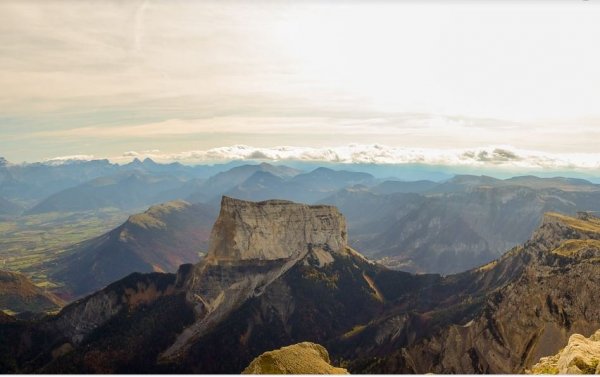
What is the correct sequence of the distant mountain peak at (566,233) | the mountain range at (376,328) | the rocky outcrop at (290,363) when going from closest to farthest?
the rocky outcrop at (290,363) → the mountain range at (376,328) → the distant mountain peak at (566,233)

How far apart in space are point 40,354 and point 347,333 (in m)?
112

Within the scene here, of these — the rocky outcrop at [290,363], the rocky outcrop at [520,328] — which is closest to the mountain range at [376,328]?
the rocky outcrop at [520,328]

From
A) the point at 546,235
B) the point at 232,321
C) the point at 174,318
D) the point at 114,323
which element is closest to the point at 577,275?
the point at 546,235

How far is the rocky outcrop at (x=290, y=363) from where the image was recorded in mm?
44200

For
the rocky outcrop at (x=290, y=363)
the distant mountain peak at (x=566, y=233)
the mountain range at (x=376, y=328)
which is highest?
the rocky outcrop at (x=290, y=363)

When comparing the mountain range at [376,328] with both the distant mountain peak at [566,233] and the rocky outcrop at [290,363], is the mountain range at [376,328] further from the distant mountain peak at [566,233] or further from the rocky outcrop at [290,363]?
the rocky outcrop at [290,363]

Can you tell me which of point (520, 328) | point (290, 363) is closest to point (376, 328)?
point (520, 328)

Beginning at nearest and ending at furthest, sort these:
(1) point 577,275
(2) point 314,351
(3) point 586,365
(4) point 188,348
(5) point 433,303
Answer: (3) point 586,365 < (2) point 314,351 < (1) point 577,275 < (4) point 188,348 < (5) point 433,303

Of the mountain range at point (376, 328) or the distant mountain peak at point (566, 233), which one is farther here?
the distant mountain peak at point (566, 233)

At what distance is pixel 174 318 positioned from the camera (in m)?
186

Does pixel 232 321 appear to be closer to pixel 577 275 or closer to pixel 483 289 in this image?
pixel 483 289

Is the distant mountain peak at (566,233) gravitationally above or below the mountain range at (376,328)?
above

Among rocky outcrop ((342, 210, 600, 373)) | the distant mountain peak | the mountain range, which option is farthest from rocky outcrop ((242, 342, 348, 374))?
the distant mountain peak

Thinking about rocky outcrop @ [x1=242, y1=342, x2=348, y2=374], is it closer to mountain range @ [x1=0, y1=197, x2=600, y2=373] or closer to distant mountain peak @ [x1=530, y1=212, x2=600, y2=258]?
mountain range @ [x1=0, y1=197, x2=600, y2=373]
